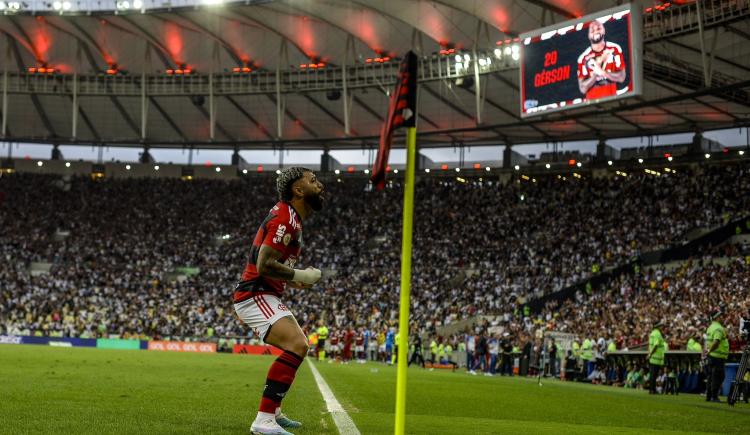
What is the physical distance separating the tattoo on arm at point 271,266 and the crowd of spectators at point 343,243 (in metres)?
27.8

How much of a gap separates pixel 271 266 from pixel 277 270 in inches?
2.2

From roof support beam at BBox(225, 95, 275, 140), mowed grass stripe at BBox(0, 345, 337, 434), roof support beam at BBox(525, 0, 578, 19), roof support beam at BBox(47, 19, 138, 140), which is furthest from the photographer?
roof support beam at BBox(225, 95, 275, 140)

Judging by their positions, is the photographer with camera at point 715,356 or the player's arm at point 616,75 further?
the player's arm at point 616,75

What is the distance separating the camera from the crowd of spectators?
42031 mm

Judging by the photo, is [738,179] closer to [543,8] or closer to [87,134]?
[543,8]

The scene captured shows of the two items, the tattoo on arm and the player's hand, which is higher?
the tattoo on arm

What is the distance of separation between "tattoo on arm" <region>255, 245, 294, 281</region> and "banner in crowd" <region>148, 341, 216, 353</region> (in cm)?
3795

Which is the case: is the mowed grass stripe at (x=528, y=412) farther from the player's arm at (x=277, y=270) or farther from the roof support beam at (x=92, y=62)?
the roof support beam at (x=92, y=62)

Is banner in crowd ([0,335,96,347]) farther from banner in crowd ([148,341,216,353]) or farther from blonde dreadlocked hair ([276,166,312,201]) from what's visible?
blonde dreadlocked hair ([276,166,312,201])

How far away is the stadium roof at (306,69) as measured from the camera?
3862cm

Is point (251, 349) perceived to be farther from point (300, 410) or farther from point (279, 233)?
point (279, 233)

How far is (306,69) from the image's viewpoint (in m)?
47.6

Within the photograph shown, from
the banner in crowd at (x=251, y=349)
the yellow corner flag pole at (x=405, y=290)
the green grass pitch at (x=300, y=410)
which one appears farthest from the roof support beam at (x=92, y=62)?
the yellow corner flag pole at (x=405, y=290)

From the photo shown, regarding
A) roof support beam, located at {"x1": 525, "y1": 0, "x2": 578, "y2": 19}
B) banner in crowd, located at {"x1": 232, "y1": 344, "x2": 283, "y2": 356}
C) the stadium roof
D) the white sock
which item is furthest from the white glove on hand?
banner in crowd, located at {"x1": 232, "y1": 344, "x2": 283, "y2": 356}
